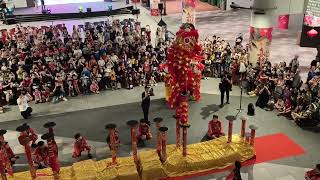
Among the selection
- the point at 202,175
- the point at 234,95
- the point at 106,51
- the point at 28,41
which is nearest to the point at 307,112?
the point at 234,95

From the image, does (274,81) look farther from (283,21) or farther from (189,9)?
(283,21)

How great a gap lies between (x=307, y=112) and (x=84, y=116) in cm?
761

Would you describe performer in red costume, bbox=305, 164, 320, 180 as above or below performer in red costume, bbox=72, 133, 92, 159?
above

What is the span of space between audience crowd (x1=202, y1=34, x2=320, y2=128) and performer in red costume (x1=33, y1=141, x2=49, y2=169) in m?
7.19

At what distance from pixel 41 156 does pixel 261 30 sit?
394 inches

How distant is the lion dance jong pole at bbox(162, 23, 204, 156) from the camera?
9.17 metres

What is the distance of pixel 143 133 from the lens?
1142 centimetres

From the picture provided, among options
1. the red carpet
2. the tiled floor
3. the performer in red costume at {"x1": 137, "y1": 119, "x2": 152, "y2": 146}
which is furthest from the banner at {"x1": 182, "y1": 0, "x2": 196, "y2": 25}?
the red carpet

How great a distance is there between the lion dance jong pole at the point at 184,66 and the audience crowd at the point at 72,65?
560 centimetres

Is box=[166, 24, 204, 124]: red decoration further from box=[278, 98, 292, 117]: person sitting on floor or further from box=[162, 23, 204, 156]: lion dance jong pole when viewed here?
box=[278, 98, 292, 117]: person sitting on floor

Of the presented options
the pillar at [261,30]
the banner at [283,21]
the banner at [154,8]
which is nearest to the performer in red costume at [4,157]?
the pillar at [261,30]

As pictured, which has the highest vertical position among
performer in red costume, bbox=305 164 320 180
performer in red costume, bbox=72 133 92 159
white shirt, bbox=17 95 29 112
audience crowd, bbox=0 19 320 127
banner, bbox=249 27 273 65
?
banner, bbox=249 27 273 65

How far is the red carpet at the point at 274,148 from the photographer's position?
10375 millimetres

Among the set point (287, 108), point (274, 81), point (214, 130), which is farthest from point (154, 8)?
point (214, 130)
